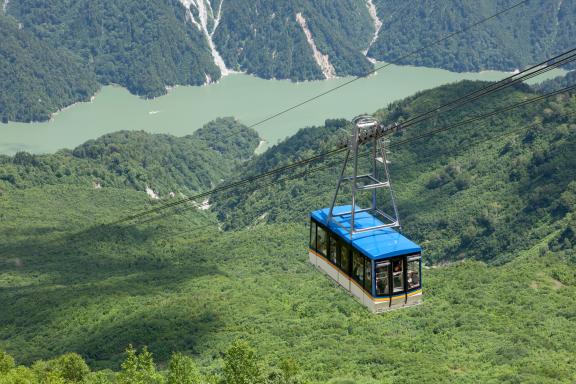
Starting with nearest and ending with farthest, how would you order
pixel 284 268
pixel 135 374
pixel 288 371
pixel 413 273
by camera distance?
pixel 413 273
pixel 135 374
pixel 288 371
pixel 284 268

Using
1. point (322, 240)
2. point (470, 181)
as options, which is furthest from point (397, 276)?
point (470, 181)

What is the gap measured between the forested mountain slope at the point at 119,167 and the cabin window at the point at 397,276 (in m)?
120

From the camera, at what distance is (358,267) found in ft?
130

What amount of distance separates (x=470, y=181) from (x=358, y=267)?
95.5 m

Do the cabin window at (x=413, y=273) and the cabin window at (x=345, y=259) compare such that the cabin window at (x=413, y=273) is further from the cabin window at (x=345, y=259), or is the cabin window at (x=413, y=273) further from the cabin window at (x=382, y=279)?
the cabin window at (x=345, y=259)

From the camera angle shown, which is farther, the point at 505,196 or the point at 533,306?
the point at 505,196

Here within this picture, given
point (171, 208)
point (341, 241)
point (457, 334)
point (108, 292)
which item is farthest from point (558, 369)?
point (171, 208)

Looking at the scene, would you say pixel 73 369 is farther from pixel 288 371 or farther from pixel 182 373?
pixel 288 371

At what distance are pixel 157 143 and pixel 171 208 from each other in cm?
3855

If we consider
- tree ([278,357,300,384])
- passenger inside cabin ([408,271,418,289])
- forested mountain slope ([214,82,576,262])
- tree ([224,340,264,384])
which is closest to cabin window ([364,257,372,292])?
passenger inside cabin ([408,271,418,289])

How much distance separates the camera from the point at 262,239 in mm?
126562

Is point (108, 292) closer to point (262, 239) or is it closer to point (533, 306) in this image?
point (262, 239)

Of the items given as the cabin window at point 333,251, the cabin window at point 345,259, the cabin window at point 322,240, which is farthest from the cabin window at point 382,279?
the cabin window at point 322,240

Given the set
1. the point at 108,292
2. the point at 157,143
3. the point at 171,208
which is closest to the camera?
the point at 108,292
